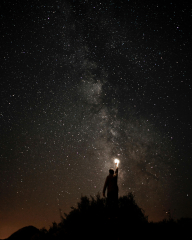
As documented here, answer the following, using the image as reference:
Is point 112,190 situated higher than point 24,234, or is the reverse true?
point 112,190

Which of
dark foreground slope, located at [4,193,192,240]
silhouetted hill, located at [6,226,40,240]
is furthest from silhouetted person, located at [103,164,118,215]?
silhouetted hill, located at [6,226,40,240]

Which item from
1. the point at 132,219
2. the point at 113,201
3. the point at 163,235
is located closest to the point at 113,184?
the point at 113,201

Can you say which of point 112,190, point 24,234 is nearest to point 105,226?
point 112,190

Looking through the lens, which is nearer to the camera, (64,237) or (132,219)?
(64,237)

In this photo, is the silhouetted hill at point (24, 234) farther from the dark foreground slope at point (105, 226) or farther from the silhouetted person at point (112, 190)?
the silhouetted person at point (112, 190)

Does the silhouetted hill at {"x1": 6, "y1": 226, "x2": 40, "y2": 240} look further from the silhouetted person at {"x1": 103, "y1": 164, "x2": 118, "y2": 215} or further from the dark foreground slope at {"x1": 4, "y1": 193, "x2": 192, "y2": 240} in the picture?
the silhouetted person at {"x1": 103, "y1": 164, "x2": 118, "y2": 215}

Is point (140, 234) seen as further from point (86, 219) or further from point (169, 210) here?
point (169, 210)

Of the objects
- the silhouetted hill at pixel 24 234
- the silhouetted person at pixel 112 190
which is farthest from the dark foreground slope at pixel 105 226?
the silhouetted hill at pixel 24 234

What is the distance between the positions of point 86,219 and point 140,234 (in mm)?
1391

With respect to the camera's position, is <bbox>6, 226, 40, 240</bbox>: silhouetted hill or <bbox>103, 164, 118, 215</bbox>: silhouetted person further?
<bbox>6, 226, 40, 240</bbox>: silhouetted hill

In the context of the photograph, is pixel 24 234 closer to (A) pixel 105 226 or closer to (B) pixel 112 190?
(B) pixel 112 190

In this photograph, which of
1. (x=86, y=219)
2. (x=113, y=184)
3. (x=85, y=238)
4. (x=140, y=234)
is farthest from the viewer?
(x=113, y=184)

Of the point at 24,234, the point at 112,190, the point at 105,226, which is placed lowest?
the point at 24,234

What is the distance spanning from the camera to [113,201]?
459cm
